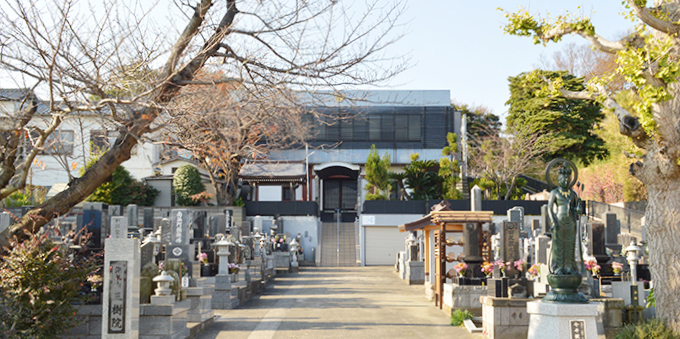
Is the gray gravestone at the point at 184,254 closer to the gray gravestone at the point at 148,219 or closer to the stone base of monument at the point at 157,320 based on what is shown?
the stone base of monument at the point at 157,320

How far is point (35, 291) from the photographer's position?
8227 millimetres

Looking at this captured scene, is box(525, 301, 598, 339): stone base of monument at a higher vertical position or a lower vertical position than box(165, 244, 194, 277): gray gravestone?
lower

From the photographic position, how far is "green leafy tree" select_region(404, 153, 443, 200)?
35.7m

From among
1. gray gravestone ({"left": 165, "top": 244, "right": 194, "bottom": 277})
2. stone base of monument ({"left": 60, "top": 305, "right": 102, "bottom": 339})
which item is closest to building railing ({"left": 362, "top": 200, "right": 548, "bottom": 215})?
gray gravestone ({"left": 165, "top": 244, "right": 194, "bottom": 277})

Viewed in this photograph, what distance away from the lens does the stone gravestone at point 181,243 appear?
42.8ft

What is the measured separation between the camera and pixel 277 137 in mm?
35062

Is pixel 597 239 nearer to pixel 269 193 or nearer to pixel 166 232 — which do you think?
pixel 166 232

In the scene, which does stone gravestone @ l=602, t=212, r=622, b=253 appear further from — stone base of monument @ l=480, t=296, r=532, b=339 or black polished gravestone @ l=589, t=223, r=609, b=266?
stone base of monument @ l=480, t=296, r=532, b=339

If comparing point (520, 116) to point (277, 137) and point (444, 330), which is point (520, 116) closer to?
point (277, 137)

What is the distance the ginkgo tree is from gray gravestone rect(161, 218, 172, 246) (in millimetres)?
8956

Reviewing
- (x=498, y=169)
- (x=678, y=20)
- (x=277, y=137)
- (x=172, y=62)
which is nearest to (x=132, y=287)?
(x=172, y=62)

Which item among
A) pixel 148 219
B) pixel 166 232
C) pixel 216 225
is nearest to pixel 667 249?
pixel 166 232

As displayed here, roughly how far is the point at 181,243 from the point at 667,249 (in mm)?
9970

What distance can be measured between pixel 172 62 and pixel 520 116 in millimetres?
34242
